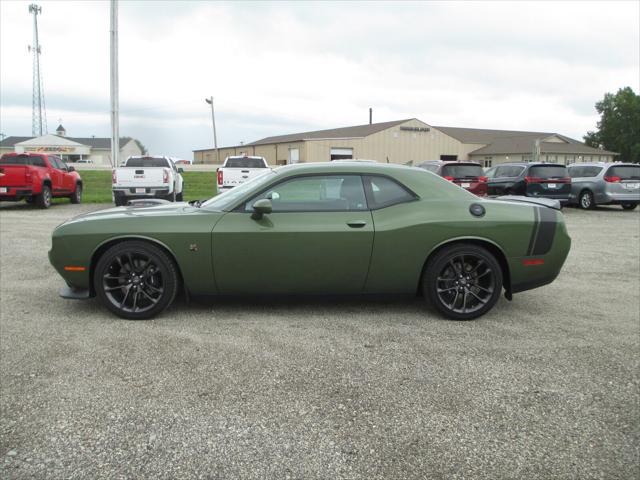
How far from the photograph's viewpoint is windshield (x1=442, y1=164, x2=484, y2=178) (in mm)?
15516

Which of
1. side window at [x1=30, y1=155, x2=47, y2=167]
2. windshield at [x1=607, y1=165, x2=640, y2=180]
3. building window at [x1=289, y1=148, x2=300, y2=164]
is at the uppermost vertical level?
building window at [x1=289, y1=148, x2=300, y2=164]

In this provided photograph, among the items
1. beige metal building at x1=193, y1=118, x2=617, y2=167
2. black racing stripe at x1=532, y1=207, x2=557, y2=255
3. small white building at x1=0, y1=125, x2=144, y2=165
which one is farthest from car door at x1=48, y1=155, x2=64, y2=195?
small white building at x1=0, y1=125, x2=144, y2=165

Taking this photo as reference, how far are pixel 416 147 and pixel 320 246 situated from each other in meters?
51.2

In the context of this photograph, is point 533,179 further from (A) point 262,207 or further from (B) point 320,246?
(A) point 262,207

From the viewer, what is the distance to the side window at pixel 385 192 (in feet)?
A: 15.9

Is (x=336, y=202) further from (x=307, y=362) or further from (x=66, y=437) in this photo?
(x=66, y=437)

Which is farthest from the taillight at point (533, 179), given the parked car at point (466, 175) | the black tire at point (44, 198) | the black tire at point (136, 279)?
the black tire at point (44, 198)

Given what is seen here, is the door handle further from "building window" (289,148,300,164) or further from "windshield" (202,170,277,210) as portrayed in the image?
"building window" (289,148,300,164)

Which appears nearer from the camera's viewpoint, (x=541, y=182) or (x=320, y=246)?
(x=320, y=246)

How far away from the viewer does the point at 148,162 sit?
17.1 m

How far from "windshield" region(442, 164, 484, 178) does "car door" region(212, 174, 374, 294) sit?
11306 millimetres

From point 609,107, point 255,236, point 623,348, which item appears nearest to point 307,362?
point 255,236

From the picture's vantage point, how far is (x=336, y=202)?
4.82 metres

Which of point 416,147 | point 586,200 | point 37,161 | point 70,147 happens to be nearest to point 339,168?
point 37,161
